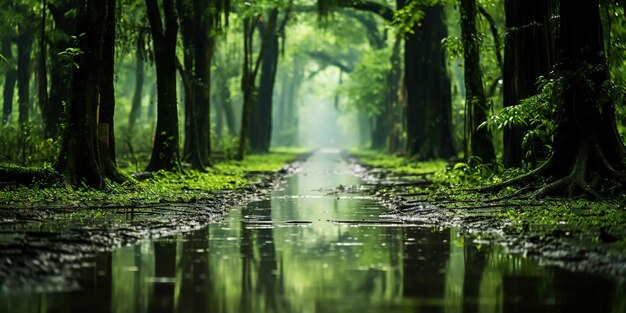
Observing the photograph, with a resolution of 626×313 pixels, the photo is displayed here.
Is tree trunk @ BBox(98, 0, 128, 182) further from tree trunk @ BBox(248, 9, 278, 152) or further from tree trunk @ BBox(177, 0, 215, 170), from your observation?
tree trunk @ BBox(248, 9, 278, 152)

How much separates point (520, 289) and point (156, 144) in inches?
644

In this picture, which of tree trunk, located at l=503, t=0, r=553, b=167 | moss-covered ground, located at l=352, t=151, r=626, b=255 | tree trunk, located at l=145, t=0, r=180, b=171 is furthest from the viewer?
tree trunk, located at l=145, t=0, r=180, b=171

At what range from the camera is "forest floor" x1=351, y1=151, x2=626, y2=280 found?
8141mm

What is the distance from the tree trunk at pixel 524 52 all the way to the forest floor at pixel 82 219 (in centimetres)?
537

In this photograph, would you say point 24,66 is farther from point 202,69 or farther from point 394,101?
point 394,101

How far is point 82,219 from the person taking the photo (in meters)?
11.3

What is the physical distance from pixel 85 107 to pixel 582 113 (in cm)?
867

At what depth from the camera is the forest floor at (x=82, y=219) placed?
7.46 meters

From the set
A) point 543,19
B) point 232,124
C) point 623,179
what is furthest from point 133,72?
point 623,179

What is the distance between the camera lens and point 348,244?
9.53m

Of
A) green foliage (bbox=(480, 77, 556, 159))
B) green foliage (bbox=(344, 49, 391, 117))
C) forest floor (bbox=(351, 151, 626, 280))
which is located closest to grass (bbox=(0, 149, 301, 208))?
forest floor (bbox=(351, 151, 626, 280))

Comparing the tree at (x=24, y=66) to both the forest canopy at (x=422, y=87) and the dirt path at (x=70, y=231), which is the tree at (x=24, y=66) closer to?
the forest canopy at (x=422, y=87)

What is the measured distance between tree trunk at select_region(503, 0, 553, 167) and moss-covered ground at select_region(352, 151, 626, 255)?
0.68 metres

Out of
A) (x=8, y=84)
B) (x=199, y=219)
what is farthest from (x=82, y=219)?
(x=8, y=84)
